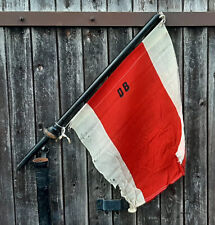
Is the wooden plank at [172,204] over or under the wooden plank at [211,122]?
under

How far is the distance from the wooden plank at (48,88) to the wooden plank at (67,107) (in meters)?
0.03

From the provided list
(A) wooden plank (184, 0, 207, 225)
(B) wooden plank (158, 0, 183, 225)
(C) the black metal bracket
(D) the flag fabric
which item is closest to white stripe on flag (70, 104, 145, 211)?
(D) the flag fabric

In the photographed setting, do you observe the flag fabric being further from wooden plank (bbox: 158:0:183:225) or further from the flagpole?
wooden plank (bbox: 158:0:183:225)

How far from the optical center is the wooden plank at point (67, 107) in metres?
1.42

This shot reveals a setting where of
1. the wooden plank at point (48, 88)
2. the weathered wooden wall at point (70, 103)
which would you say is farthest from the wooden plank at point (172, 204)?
the wooden plank at point (48, 88)

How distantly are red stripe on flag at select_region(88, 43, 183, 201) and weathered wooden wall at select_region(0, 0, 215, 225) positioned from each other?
15 centimetres

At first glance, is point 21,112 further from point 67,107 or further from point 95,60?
point 95,60

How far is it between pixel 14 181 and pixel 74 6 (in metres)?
0.99

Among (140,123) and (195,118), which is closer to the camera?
(140,123)

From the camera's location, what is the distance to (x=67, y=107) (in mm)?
1459

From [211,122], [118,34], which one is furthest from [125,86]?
[211,122]

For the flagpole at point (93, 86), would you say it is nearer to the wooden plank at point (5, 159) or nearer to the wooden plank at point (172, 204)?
the wooden plank at point (5, 159)

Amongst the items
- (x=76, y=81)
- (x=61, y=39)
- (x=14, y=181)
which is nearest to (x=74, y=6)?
(x=61, y=39)

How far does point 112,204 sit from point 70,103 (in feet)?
1.96
